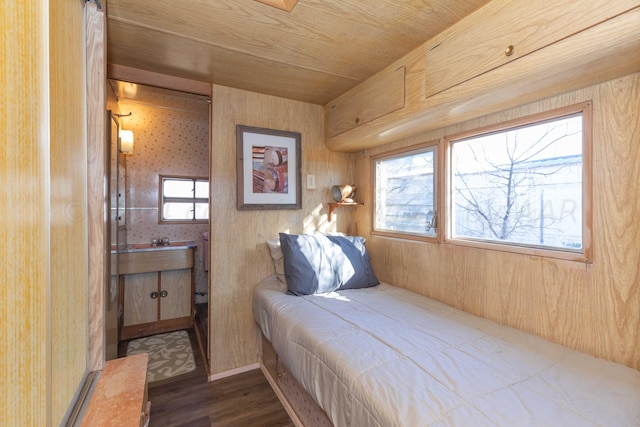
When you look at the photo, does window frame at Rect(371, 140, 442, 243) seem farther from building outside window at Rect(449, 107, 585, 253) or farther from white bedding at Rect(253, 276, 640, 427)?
white bedding at Rect(253, 276, 640, 427)

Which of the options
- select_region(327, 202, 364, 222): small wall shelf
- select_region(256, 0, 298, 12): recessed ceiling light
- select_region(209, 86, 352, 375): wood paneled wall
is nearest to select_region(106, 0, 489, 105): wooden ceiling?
select_region(256, 0, 298, 12): recessed ceiling light

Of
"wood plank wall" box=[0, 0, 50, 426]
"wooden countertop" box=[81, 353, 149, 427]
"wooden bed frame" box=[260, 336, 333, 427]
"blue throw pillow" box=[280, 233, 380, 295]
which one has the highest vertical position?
"wood plank wall" box=[0, 0, 50, 426]

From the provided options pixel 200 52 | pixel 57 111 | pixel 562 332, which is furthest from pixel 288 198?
pixel 562 332

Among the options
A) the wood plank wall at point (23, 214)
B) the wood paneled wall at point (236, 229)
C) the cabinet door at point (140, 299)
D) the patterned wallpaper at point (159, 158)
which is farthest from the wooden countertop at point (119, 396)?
the patterned wallpaper at point (159, 158)

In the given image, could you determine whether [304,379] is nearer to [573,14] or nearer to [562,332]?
[562,332]

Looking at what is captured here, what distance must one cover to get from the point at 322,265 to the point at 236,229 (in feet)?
2.49

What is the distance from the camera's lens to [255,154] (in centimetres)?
236

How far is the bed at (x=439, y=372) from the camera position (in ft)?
2.92

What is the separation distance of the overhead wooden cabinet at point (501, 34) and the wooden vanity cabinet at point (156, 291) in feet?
9.81

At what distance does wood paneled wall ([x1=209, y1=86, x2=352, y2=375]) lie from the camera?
2236 millimetres

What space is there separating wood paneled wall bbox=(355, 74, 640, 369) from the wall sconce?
1120 mm

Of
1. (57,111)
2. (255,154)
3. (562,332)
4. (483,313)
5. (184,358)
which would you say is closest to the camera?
(57,111)

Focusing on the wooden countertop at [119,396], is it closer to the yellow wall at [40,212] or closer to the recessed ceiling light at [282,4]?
the yellow wall at [40,212]

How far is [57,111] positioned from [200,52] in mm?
1232
